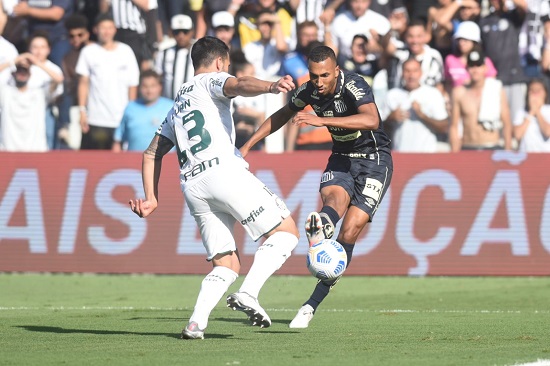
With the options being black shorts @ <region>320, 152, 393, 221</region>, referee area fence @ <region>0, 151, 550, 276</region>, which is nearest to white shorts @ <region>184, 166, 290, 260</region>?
black shorts @ <region>320, 152, 393, 221</region>

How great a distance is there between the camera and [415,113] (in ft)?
54.6

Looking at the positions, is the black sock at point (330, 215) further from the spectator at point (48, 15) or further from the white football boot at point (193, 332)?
the spectator at point (48, 15)

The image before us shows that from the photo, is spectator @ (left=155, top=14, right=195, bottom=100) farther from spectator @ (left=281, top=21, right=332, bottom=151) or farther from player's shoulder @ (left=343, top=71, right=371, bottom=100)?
player's shoulder @ (left=343, top=71, right=371, bottom=100)

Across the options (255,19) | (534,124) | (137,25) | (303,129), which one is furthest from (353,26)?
(137,25)

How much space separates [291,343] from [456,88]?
9414 mm

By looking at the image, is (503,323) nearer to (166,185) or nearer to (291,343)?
(291,343)

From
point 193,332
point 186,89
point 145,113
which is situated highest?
point 186,89

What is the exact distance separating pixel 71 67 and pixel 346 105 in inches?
360

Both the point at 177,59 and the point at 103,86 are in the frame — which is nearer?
the point at 103,86

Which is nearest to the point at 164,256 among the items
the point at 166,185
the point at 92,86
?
the point at 166,185

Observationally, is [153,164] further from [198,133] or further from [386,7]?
[386,7]

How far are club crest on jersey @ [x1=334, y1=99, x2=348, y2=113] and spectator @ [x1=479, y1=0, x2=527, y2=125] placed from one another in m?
7.84

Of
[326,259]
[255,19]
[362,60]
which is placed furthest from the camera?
[255,19]

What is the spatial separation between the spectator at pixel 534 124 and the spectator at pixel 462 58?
722 millimetres
